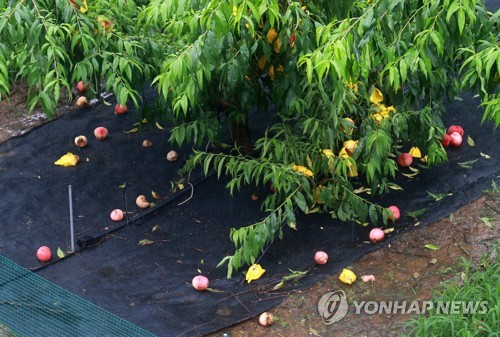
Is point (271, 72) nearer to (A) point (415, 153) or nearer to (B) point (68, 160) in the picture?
(A) point (415, 153)

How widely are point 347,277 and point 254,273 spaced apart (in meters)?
0.55

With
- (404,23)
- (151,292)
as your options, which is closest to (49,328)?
(151,292)

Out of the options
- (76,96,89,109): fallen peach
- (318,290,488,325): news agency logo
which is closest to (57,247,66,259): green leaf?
(318,290,488,325): news agency logo

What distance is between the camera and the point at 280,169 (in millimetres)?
4883

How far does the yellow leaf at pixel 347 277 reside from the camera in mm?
4855

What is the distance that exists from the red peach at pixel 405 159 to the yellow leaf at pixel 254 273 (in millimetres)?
1358

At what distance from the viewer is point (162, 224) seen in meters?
5.52

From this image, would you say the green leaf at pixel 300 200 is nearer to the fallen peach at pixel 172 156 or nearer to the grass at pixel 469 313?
the grass at pixel 469 313

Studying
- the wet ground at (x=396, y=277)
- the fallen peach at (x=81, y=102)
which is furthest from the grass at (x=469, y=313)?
the fallen peach at (x=81, y=102)

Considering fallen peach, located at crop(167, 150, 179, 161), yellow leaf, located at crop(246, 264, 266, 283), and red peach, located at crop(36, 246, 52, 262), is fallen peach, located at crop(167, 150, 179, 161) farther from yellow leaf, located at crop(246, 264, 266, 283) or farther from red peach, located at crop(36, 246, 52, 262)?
yellow leaf, located at crop(246, 264, 266, 283)

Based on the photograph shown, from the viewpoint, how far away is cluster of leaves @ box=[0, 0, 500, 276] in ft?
13.9

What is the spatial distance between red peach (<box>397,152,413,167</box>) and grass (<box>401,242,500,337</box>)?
1134 mm

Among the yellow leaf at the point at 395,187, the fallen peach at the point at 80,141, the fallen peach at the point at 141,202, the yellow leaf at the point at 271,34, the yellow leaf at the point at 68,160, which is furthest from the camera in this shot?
the fallen peach at the point at 80,141

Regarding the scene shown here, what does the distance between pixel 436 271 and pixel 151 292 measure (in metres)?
1.68
